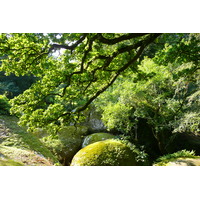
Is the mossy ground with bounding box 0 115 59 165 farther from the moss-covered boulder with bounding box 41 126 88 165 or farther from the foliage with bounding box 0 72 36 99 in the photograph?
the foliage with bounding box 0 72 36 99

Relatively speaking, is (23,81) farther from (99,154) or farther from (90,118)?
(99,154)

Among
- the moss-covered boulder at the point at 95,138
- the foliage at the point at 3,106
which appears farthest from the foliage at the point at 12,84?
the moss-covered boulder at the point at 95,138

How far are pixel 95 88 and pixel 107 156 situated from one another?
93.1 inches

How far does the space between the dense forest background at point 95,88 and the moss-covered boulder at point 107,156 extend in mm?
32

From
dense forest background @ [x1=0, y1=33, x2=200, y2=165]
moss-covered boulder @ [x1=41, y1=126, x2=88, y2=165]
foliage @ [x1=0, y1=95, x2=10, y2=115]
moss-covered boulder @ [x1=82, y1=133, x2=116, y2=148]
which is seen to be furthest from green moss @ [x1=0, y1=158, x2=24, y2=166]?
moss-covered boulder @ [x1=82, y1=133, x2=116, y2=148]

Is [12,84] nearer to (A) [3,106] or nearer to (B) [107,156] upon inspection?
(A) [3,106]

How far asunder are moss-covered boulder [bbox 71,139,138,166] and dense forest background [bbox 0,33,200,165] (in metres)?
0.03

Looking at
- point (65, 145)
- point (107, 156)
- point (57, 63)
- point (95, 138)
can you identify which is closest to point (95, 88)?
point (57, 63)

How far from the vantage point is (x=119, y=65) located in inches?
136

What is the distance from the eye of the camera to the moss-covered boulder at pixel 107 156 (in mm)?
4859

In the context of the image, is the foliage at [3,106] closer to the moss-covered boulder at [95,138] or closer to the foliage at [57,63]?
the moss-covered boulder at [95,138]

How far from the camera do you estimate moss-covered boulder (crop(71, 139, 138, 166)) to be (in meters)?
4.86
